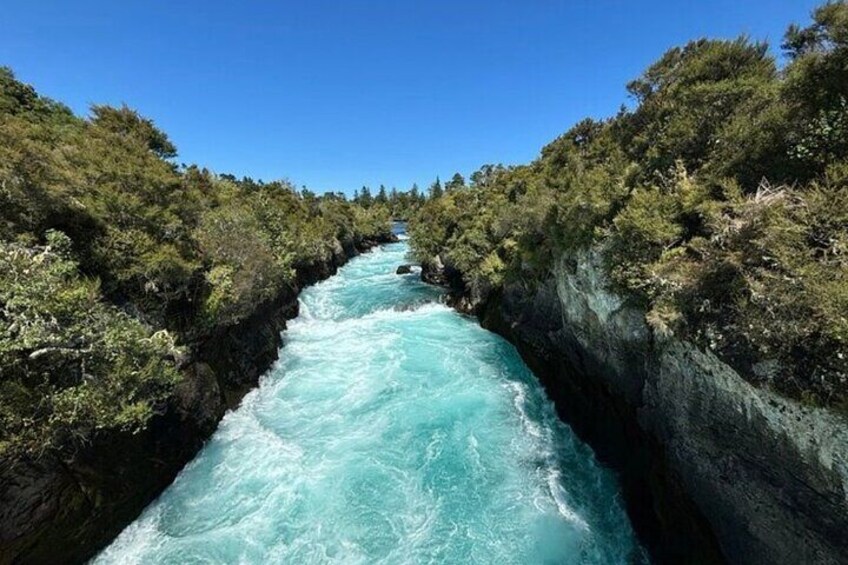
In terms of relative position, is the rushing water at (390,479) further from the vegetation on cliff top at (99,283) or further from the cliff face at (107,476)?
the vegetation on cliff top at (99,283)

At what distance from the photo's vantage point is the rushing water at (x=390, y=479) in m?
10.0

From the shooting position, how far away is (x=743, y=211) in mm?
8500

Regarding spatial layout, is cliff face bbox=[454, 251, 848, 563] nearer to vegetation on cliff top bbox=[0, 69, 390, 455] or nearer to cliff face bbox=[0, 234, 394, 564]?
vegetation on cliff top bbox=[0, 69, 390, 455]

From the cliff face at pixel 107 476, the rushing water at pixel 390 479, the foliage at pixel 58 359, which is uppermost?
the foliage at pixel 58 359

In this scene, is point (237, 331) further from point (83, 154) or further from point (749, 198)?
point (749, 198)

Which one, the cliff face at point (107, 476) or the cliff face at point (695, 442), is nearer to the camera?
the cliff face at point (695, 442)

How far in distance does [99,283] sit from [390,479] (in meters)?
10.0

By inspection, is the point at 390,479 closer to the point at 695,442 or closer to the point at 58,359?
the point at 695,442

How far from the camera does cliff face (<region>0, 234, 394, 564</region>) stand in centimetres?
854

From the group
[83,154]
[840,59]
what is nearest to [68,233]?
[83,154]

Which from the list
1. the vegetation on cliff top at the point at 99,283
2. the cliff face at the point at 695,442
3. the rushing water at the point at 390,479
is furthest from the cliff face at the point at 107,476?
the cliff face at the point at 695,442

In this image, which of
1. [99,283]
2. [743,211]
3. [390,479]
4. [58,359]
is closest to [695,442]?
[743,211]

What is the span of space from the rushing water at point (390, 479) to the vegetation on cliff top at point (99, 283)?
335 cm

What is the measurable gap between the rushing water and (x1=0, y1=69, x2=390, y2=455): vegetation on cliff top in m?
3.35
